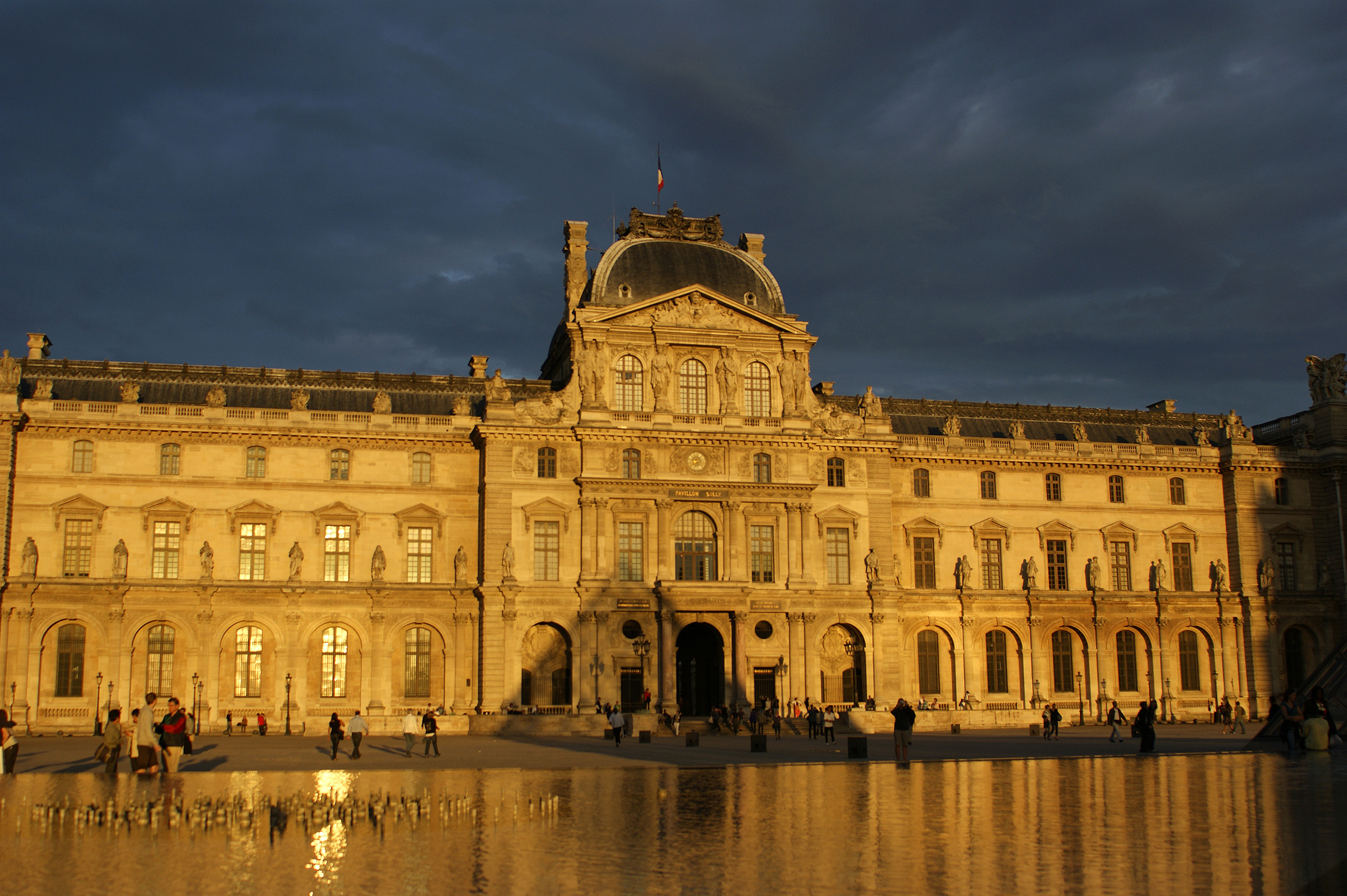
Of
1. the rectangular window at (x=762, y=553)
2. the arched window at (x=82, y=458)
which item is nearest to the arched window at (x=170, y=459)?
the arched window at (x=82, y=458)

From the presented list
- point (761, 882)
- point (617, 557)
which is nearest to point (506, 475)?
point (617, 557)

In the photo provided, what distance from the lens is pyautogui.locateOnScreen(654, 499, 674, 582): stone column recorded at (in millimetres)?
61750

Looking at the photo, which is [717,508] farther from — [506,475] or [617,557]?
[506,475]

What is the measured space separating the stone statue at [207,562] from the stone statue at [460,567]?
1133cm

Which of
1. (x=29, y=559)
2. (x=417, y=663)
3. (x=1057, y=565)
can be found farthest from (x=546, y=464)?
(x=1057, y=565)

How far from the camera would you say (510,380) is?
233ft

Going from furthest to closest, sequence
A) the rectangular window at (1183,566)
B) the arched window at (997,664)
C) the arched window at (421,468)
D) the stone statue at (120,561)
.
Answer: the rectangular window at (1183,566) → the arched window at (997,664) → the arched window at (421,468) → the stone statue at (120,561)

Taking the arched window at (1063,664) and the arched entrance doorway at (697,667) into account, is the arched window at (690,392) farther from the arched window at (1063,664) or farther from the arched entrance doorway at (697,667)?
the arched window at (1063,664)

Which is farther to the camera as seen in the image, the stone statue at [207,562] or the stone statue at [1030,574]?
the stone statue at [1030,574]

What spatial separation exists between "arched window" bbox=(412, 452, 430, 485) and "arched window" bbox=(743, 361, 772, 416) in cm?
1624

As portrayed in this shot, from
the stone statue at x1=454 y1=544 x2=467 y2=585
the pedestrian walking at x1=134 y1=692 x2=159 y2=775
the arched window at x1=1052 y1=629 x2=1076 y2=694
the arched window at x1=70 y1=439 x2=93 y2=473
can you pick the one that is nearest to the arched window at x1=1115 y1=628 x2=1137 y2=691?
the arched window at x1=1052 y1=629 x2=1076 y2=694

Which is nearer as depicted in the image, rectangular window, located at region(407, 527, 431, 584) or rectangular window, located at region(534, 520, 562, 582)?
rectangular window, located at region(534, 520, 562, 582)

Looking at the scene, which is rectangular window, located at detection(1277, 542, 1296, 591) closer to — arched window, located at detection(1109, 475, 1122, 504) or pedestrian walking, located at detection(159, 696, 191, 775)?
arched window, located at detection(1109, 475, 1122, 504)

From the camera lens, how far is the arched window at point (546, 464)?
205 feet
